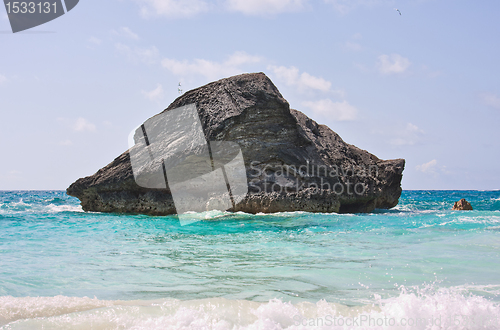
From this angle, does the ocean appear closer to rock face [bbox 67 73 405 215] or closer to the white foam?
the white foam

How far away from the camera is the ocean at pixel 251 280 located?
2.68 m

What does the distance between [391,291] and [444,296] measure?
619mm

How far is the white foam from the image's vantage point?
260cm

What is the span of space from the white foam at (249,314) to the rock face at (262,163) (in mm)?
10265

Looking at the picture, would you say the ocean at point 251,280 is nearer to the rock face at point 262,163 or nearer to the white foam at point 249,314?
the white foam at point 249,314

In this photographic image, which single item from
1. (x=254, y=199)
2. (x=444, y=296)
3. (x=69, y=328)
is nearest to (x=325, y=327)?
(x=444, y=296)

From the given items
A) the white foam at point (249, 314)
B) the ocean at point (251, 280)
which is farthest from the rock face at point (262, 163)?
the white foam at point (249, 314)

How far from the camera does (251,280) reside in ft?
13.0

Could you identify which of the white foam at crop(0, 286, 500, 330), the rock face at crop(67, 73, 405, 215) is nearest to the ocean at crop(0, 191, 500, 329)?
the white foam at crop(0, 286, 500, 330)

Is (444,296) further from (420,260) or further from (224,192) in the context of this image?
(224,192)

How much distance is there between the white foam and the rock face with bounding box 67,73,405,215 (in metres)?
10.3

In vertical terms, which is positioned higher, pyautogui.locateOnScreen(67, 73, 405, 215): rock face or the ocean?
pyautogui.locateOnScreen(67, 73, 405, 215): rock face

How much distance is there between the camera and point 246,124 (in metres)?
13.5

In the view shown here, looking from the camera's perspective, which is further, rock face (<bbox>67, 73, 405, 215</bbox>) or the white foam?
rock face (<bbox>67, 73, 405, 215</bbox>)
